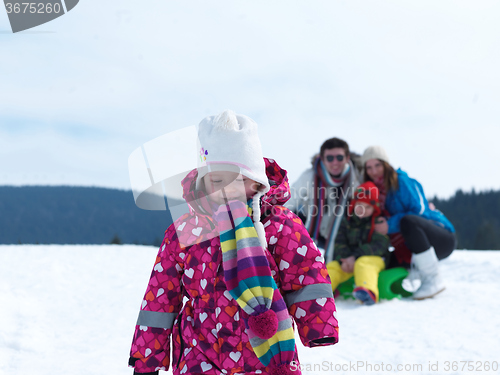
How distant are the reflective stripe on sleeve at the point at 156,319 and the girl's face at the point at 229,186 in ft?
1.55

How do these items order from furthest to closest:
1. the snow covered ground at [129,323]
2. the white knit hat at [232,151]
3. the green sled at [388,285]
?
the green sled at [388,285] → the snow covered ground at [129,323] → the white knit hat at [232,151]

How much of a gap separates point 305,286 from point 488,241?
64.6 ft

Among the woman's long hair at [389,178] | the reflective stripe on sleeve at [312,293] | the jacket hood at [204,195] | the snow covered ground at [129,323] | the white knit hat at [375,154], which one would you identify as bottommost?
the snow covered ground at [129,323]

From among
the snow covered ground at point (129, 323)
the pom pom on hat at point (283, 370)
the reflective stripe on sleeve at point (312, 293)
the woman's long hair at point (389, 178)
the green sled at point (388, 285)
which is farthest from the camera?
the woman's long hair at point (389, 178)

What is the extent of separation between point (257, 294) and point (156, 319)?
44 cm

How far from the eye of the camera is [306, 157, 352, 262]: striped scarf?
454cm

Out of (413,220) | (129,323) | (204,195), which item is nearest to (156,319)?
(204,195)

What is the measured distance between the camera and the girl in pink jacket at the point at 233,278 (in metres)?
1.46

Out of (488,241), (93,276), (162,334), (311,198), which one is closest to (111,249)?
(93,276)

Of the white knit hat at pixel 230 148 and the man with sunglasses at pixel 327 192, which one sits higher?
the white knit hat at pixel 230 148

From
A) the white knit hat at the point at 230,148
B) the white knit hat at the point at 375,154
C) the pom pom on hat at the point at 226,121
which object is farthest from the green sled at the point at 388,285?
the pom pom on hat at the point at 226,121

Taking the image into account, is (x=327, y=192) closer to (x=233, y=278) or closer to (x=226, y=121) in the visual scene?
(x=226, y=121)

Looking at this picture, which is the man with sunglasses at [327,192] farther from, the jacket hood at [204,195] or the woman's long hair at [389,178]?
the jacket hood at [204,195]

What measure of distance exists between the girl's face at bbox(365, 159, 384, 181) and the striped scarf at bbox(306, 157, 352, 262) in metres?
0.20
